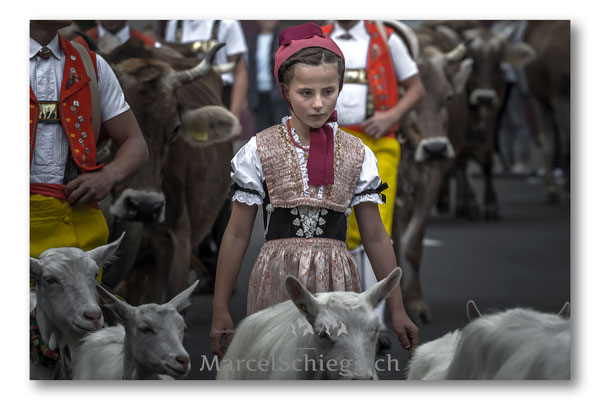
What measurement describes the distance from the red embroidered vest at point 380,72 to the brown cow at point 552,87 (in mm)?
522

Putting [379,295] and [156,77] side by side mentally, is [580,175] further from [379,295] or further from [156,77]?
[156,77]

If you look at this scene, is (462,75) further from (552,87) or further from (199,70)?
(199,70)

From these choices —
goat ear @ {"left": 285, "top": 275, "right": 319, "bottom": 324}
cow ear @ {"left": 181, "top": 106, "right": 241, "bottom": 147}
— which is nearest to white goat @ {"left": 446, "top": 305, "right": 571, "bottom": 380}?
goat ear @ {"left": 285, "top": 275, "right": 319, "bottom": 324}

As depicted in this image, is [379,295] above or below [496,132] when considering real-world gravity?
below

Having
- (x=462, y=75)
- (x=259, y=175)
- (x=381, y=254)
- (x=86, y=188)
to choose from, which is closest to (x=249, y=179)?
(x=259, y=175)

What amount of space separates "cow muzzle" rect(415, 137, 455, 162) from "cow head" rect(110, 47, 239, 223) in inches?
29.1

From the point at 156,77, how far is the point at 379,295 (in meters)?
1.29

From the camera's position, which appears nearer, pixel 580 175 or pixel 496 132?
pixel 580 175

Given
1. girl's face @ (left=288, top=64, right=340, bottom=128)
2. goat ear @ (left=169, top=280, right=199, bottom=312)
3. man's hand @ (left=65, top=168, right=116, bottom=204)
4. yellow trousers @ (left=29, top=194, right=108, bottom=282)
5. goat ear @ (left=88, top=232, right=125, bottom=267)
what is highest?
girl's face @ (left=288, top=64, right=340, bottom=128)

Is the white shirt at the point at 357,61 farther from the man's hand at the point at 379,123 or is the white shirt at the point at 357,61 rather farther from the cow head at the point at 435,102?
the cow head at the point at 435,102

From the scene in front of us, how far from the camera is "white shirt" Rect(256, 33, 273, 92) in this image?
361 cm

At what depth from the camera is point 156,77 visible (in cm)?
383

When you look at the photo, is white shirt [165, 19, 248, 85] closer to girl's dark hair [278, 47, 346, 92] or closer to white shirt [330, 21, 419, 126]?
white shirt [330, 21, 419, 126]
